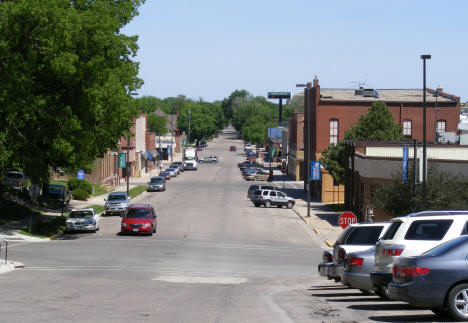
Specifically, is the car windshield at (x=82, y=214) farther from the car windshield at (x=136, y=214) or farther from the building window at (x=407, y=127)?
the building window at (x=407, y=127)

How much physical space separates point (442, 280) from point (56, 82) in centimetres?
3202

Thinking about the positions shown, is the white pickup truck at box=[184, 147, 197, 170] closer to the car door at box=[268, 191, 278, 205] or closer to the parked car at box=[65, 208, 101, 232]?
the car door at box=[268, 191, 278, 205]

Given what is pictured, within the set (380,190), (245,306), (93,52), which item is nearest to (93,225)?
(93,52)

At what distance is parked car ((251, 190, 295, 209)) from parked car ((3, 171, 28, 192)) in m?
20.6

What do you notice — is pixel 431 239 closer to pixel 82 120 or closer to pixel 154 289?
pixel 154 289

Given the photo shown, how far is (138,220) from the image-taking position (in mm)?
42781

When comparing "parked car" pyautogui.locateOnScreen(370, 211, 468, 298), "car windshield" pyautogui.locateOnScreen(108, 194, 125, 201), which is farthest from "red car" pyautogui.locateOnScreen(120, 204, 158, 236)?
"parked car" pyautogui.locateOnScreen(370, 211, 468, 298)

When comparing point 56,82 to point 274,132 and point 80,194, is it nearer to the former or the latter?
point 80,194

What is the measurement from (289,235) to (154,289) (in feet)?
85.4

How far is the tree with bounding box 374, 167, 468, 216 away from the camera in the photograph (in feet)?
113

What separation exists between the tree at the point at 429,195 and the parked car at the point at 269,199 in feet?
93.9

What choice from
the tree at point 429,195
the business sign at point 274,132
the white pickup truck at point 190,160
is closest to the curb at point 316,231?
the tree at point 429,195

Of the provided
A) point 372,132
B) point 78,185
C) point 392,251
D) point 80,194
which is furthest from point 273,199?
point 392,251

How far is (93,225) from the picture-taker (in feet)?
147
